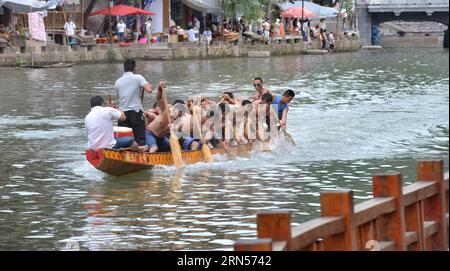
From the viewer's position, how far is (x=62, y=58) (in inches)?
1818

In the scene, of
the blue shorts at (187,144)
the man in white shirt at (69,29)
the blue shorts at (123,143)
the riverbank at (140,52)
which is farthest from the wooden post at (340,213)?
the man in white shirt at (69,29)

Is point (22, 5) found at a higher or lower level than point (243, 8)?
higher

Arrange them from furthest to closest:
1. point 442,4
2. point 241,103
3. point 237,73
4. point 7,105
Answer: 1. point 442,4
2. point 237,73
3. point 7,105
4. point 241,103

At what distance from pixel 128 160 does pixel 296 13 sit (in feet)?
165

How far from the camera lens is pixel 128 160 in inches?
705

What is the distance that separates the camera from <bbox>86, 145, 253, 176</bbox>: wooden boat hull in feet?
57.8

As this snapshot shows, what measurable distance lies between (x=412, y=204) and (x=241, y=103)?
39.6ft

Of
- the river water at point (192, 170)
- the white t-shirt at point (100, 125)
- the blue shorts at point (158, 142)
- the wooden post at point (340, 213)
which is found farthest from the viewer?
the blue shorts at point (158, 142)

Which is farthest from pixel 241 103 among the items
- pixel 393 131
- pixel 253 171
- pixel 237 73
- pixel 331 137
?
pixel 237 73

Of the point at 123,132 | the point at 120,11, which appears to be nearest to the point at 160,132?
the point at 123,132

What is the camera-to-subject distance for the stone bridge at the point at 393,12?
75.2m

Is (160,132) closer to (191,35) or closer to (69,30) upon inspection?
(69,30)

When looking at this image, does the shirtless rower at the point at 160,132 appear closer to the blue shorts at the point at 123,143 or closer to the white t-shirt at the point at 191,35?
the blue shorts at the point at 123,143
